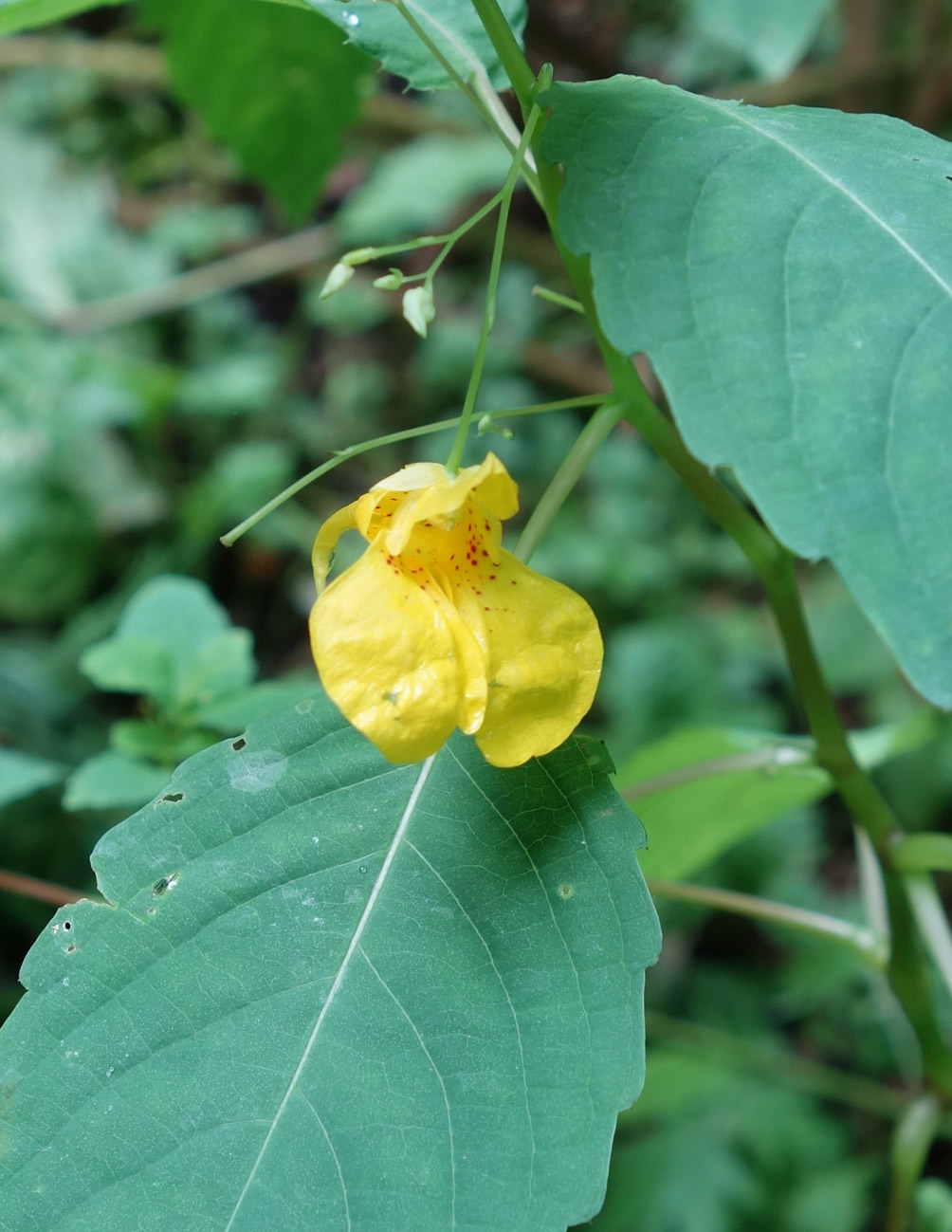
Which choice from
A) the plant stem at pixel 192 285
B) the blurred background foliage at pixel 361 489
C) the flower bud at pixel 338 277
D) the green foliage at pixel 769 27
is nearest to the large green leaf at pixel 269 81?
the blurred background foliage at pixel 361 489

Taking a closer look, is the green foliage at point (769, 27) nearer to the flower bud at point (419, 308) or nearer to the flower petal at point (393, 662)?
the flower bud at point (419, 308)

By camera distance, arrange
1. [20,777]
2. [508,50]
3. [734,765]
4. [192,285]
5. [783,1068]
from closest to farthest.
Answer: [508,50]
[734,765]
[20,777]
[783,1068]
[192,285]

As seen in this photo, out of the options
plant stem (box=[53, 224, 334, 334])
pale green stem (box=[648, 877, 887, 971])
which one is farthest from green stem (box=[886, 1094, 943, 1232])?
plant stem (box=[53, 224, 334, 334])

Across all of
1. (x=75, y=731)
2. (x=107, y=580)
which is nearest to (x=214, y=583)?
(x=107, y=580)

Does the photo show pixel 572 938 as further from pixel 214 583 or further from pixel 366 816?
pixel 214 583

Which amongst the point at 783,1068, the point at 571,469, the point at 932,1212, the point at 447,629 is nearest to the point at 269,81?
the point at 571,469

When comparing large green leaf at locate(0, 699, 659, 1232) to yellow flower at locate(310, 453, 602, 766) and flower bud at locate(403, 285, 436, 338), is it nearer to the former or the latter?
yellow flower at locate(310, 453, 602, 766)

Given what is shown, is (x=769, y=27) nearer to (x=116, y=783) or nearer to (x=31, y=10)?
(x=31, y=10)
